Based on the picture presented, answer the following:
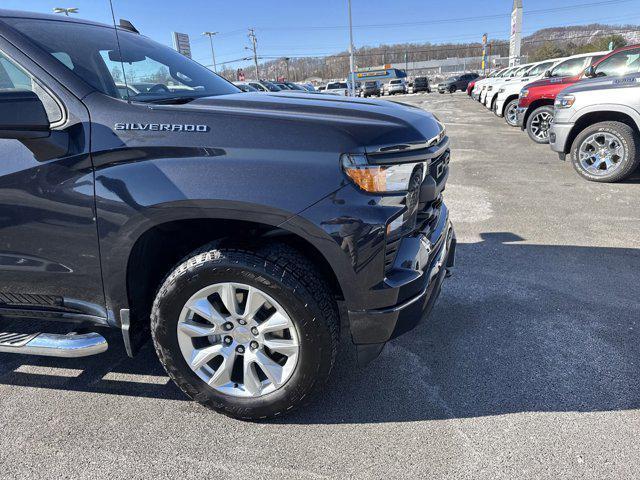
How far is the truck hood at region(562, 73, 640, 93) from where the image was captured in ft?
20.4

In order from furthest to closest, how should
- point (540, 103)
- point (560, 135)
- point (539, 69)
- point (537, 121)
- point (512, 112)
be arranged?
point (539, 69)
point (512, 112)
point (537, 121)
point (540, 103)
point (560, 135)

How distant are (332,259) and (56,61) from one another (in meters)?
1.61

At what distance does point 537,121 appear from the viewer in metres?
9.69

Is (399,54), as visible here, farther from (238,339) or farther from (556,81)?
(238,339)

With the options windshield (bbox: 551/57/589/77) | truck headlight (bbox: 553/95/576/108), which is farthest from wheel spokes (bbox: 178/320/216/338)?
windshield (bbox: 551/57/589/77)

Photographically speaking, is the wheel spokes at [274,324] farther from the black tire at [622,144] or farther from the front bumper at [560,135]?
the front bumper at [560,135]

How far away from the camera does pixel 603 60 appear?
7426 millimetres

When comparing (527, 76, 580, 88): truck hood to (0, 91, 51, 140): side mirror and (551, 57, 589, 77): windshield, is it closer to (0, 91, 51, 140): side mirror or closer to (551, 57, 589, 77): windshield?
(551, 57, 589, 77): windshield

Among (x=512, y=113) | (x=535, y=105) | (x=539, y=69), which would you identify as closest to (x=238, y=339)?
(x=535, y=105)

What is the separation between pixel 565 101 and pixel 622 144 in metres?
1.02

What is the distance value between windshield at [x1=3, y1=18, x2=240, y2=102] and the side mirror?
295 mm

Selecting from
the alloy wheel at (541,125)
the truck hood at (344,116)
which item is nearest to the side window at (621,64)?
the alloy wheel at (541,125)

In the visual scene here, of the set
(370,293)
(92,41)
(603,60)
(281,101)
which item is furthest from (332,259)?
(603,60)

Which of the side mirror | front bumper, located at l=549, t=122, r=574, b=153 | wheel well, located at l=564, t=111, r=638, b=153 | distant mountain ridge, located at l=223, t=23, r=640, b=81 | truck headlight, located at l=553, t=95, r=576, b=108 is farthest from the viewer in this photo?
distant mountain ridge, located at l=223, t=23, r=640, b=81
